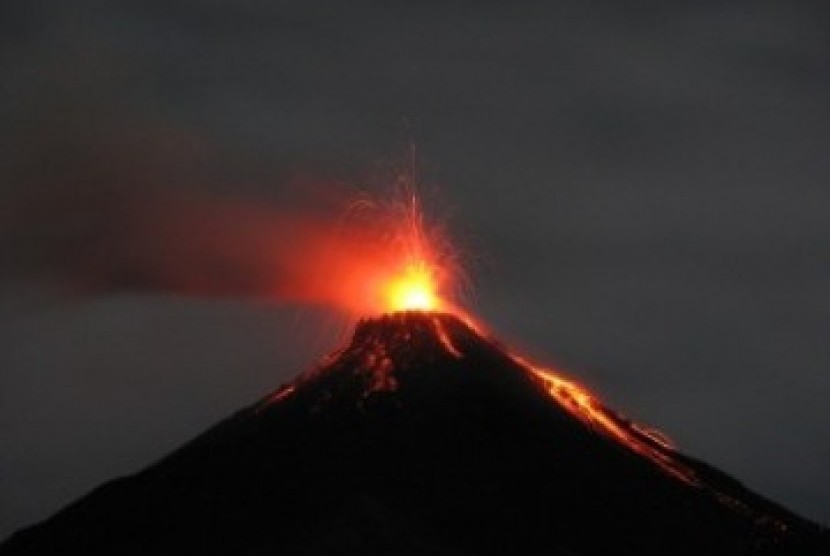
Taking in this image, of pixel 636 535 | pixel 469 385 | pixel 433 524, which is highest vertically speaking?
pixel 469 385

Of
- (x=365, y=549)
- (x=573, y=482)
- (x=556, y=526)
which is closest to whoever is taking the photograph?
(x=365, y=549)

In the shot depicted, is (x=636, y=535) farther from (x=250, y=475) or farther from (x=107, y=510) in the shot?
(x=107, y=510)

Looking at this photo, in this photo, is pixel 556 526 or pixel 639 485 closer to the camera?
pixel 556 526

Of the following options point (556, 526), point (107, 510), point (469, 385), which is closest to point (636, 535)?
point (556, 526)

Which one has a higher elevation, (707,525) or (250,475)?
(707,525)
